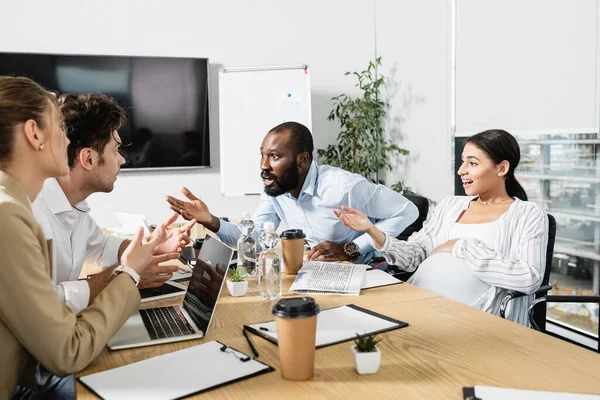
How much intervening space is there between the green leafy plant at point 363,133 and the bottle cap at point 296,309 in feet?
12.2

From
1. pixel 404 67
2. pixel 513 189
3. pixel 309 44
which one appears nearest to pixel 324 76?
pixel 309 44

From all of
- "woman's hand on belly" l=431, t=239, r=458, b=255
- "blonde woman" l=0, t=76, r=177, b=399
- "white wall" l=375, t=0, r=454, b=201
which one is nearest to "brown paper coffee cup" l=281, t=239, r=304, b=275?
"woman's hand on belly" l=431, t=239, r=458, b=255

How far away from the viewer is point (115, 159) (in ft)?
6.49

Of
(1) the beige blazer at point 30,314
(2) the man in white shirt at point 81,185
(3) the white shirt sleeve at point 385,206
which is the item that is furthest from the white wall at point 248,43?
(1) the beige blazer at point 30,314

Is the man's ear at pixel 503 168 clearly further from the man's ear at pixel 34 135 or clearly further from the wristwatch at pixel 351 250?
the man's ear at pixel 34 135

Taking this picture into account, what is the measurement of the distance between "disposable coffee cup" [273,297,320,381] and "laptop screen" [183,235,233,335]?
1.13 feet

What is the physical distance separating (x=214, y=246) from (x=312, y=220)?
52.3 inches

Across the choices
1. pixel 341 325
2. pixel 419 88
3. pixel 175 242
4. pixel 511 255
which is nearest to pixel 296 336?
pixel 341 325

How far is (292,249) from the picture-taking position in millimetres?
1944

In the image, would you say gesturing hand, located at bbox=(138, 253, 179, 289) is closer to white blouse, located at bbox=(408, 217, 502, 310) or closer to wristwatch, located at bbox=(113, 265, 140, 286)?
wristwatch, located at bbox=(113, 265, 140, 286)

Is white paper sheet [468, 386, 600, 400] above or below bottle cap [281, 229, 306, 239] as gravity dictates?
below

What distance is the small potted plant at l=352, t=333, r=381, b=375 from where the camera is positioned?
1071 mm

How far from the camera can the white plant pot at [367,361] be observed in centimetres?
107

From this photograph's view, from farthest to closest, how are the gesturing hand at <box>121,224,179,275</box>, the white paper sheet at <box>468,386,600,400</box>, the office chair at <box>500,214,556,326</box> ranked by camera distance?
the office chair at <box>500,214,556,326</box>, the gesturing hand at <box>121,224,179,275</box>, the white paper sheet at <box>468,386,600,400</box>
